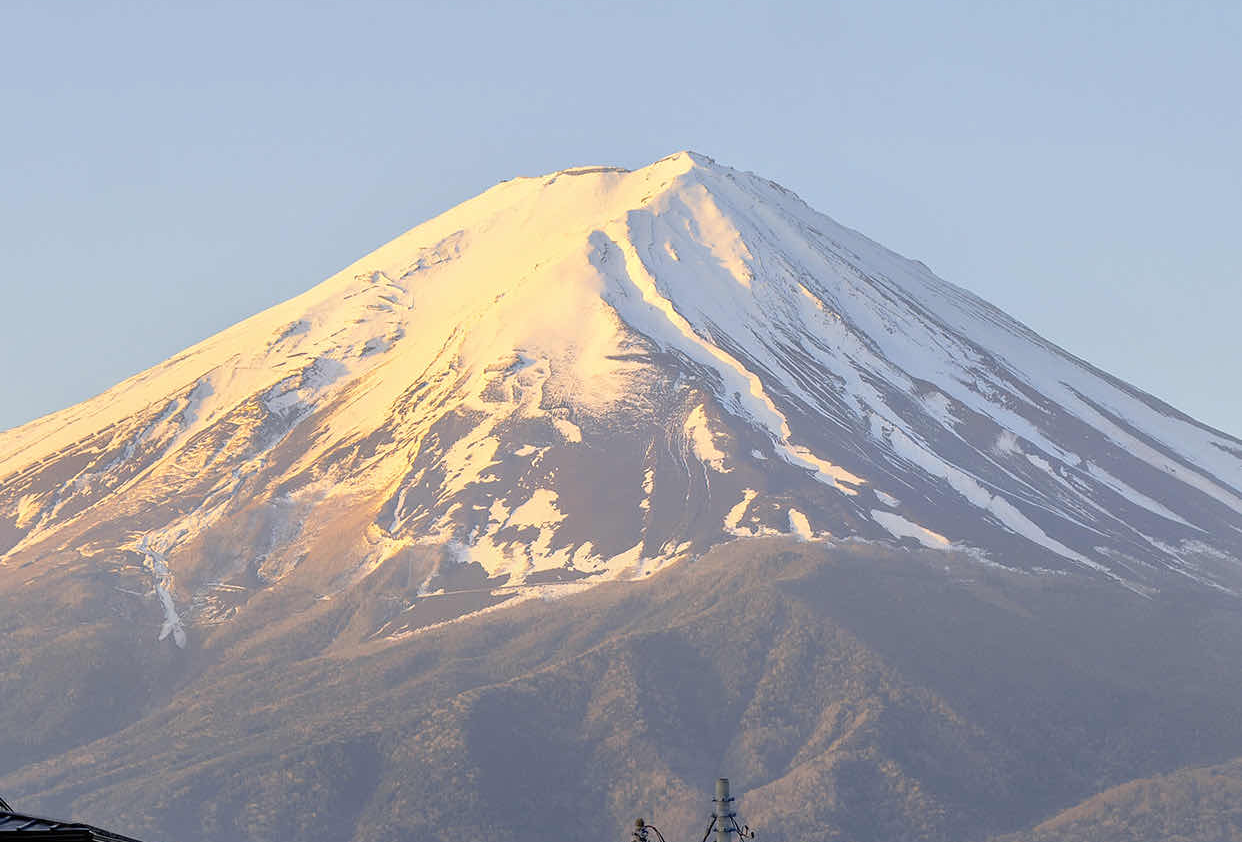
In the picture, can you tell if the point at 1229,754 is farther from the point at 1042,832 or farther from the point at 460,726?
the point at 460,726

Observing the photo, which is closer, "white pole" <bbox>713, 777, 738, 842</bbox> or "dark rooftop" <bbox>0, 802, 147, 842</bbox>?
"dark rooftop" <bbox>0, 802, 147, 842</bbox>

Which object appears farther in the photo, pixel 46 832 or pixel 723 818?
pixel 723 818

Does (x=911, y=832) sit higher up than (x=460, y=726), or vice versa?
(x=460, y=726)

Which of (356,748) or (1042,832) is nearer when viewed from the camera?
(1042,832)

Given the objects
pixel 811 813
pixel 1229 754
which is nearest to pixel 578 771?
pixel 811 813

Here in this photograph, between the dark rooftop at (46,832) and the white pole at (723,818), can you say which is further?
the white pole at (723,818)

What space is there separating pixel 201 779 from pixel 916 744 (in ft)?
193

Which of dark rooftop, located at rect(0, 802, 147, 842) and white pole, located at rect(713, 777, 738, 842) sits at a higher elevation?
dark rooftop, located at rect(0, 802, 147, 842)

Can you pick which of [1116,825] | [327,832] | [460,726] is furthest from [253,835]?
[1116,825]

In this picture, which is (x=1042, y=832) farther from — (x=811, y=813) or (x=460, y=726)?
(x=460, y=726)

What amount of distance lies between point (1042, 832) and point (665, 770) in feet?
101

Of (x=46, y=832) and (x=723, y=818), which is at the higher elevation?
(x=46, y=832)

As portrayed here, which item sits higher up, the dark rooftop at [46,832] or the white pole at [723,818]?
the dark rooftop at [46,832]

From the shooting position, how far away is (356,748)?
7648 inches
